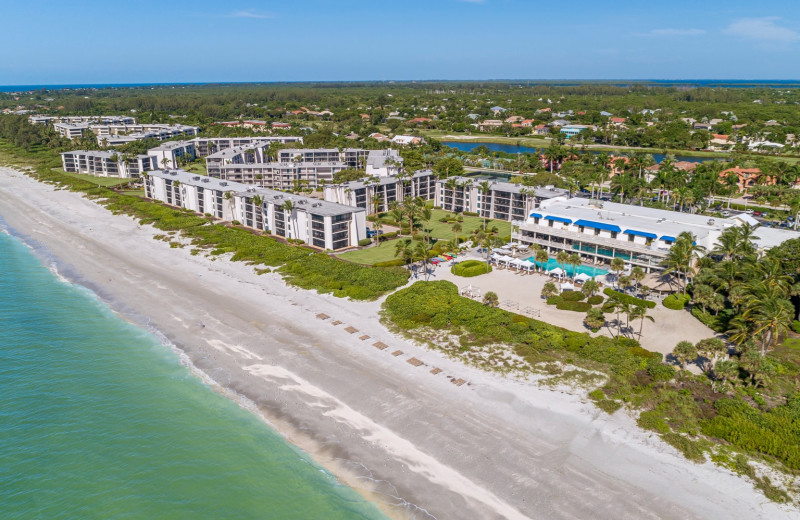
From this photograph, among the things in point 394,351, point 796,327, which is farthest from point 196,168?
point 796,327

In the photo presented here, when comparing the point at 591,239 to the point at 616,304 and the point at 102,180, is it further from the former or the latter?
the point at 102,180

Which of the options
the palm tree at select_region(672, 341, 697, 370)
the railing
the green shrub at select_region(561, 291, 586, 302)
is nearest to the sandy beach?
the palm tree at select_region(672, 341, 697, 370)

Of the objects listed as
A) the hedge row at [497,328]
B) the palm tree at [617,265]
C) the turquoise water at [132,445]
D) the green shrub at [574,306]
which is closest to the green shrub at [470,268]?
the hedge row at [497,328]

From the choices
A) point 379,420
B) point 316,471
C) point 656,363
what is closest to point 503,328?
point 656,363

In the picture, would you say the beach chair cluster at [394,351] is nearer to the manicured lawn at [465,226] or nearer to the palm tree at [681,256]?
the palm tree at [681,256]

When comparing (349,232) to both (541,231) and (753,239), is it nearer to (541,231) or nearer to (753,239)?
(541,231)
